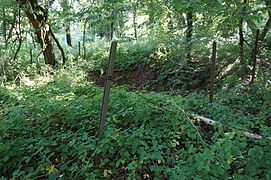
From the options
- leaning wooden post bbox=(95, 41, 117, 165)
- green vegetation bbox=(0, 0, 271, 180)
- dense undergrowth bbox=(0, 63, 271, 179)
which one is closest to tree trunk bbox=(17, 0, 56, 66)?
green vegetation bbox=(0, 0, 271, 180)

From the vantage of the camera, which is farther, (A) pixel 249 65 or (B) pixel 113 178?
(A) pixel 249 65

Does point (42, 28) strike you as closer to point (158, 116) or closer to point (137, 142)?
point (158, 116)

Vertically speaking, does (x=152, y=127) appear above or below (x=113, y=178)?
above

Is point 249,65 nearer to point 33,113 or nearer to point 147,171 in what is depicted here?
point 147,171

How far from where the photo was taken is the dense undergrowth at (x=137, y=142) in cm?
196

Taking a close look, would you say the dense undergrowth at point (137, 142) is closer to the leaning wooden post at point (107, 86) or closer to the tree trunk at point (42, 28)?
the leaning wooden post at point (107, 86)

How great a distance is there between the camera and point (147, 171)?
2484 mm

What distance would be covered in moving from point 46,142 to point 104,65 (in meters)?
9.31

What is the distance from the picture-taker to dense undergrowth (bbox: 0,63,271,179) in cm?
196

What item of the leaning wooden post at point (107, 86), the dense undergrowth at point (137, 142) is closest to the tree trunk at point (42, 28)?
the dense undergrowth at point (137, 142)

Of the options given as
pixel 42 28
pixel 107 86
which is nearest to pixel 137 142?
pixel 107 86

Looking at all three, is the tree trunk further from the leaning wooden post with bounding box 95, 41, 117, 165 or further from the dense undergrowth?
the leaning wooden post with bounding box 95, 41, 117, 165

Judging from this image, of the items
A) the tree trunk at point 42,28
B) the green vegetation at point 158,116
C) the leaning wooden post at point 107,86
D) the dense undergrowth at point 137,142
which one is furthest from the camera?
the tree trunk at point 42,28

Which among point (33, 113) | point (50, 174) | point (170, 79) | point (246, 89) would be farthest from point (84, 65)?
point (50, 174)
